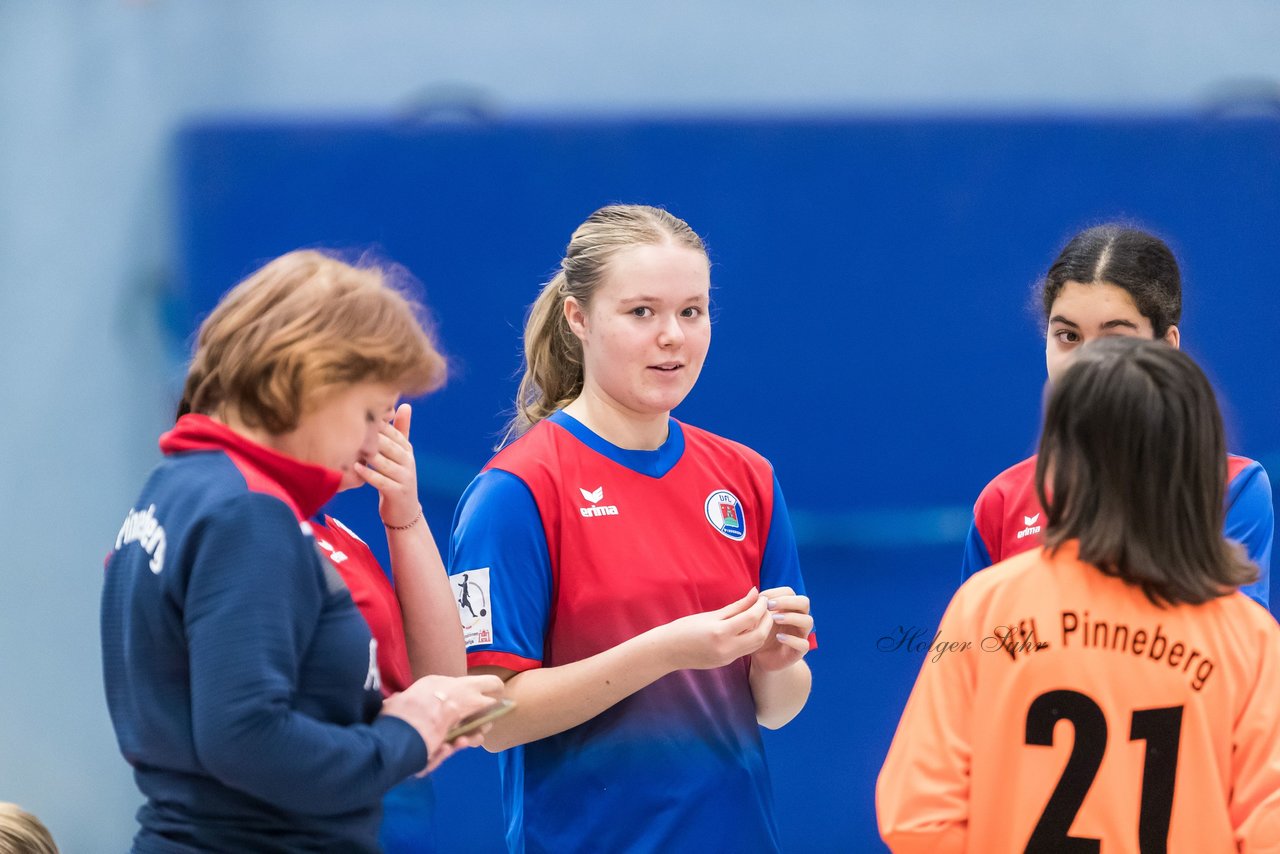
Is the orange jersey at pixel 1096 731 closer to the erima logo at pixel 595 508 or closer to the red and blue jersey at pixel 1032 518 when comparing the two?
the red and blue jersey at pixel 1032 518

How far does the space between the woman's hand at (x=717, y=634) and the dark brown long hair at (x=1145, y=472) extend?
0.42 meters

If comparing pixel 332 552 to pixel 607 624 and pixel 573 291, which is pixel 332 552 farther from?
pixel 573 291

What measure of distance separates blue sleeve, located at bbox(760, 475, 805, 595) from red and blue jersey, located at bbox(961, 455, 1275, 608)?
0.36m

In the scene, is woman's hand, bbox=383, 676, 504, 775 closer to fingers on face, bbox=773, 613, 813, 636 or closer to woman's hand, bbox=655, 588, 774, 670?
woman's hand, bbox=655, 588, 774, 670

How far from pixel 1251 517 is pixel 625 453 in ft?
3.05

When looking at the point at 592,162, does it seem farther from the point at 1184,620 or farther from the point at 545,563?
the point at 1184,620

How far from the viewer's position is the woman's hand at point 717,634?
1.68 meters

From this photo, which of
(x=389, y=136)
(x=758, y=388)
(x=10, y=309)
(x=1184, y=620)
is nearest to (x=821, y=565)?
(x=758, y=388)

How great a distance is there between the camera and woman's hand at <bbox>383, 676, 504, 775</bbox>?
1341 mm

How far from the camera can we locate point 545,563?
181 centimetres

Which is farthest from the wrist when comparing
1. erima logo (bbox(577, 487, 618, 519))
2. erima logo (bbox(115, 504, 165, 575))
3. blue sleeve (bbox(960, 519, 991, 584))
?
blue sleeve (bbox(960, 519, 991, 584))

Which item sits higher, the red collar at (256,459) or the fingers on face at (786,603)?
the red collar at (256,459)

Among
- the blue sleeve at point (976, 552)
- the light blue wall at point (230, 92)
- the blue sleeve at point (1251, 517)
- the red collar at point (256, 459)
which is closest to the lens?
the red collar at point (256, 459)

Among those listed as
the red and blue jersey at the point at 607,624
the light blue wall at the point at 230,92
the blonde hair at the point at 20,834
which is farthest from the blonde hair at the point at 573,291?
the light blue wall at the point at 230,92
